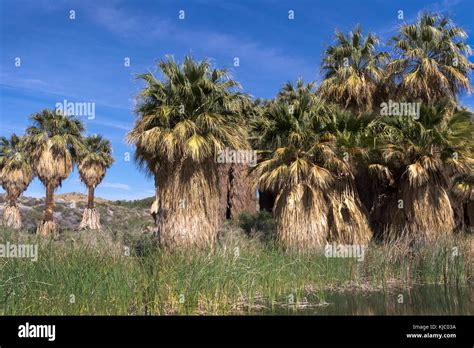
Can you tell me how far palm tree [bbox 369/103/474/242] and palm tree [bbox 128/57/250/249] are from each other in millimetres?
7462

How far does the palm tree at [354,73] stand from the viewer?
1081 inches

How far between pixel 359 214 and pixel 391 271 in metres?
5.77

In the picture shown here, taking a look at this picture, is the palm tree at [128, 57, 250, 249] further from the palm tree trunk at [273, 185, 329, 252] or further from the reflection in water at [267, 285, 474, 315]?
the reflection in water at [267, 285, 474, 315]

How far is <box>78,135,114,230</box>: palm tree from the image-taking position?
150ft

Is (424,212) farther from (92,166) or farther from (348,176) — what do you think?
(92,166)

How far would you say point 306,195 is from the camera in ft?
71.5

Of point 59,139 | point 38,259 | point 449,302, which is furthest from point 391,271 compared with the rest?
point 59,139

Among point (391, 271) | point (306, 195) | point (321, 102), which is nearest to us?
point (391, 271)

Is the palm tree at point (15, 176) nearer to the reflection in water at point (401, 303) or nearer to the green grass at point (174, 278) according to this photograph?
the green grass at point (174, 278)

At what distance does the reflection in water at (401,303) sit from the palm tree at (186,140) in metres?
5.81

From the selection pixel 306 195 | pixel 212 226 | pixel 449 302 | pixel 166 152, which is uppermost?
pixel 166 152

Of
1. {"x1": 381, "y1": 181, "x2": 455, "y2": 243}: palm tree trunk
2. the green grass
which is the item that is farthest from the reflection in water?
{"x1": 381, "y1": 181, "x2": 455, "y2": 243}: palm tree trunk

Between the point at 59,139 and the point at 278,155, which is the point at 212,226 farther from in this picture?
the point at 59,139

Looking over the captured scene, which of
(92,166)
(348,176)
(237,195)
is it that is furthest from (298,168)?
(92,166)
